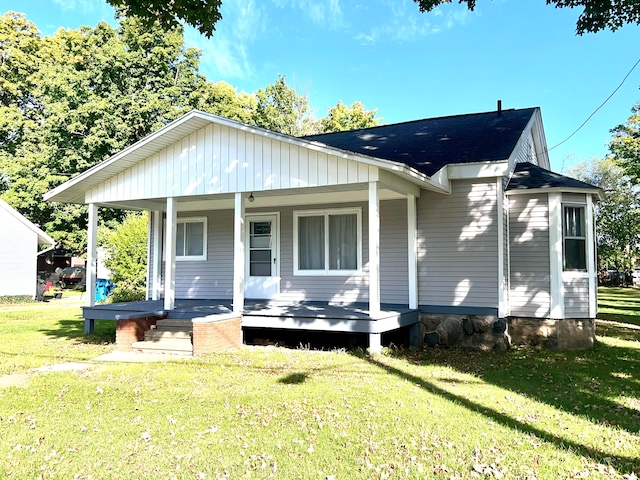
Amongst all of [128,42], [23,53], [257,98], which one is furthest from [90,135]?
[257,98]

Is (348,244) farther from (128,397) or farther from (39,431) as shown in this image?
(39,431)

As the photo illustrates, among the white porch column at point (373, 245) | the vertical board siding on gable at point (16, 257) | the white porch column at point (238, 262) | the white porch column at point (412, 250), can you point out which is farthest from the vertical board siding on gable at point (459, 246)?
the vertical board siding on gable at point (16, 257)

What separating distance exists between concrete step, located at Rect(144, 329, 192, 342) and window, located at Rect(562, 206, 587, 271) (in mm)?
7157

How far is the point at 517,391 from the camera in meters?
5.87

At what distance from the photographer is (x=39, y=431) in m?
4.55

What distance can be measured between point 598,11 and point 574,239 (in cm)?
428

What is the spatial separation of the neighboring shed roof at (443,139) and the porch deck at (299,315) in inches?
106

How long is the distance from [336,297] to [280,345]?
1916 mm

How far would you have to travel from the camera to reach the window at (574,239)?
29.6 ft

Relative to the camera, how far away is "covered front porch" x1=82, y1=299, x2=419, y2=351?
789cm

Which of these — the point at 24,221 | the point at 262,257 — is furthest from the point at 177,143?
the point at 24,221

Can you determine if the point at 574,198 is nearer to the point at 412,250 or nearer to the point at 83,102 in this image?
the point at 412,250

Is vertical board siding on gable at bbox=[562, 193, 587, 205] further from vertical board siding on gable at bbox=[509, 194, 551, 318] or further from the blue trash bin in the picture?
the blue trash bin

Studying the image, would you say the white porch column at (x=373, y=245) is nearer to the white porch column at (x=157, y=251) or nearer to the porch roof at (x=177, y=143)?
the porch roof at (x=177, y=143)
